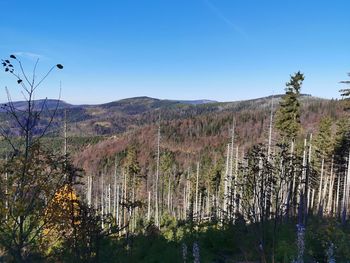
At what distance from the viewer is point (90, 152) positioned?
137125 millimetres

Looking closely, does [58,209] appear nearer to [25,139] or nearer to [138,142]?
[25,139]

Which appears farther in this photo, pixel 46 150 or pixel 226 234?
pixel 226 234

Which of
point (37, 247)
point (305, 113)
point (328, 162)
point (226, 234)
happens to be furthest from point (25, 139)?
point (305, 113)

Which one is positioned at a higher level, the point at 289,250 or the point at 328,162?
the point at 289,250

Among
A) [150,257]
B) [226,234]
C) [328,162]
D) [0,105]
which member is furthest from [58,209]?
[328,162]

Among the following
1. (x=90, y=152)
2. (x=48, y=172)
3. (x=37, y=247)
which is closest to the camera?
(x=48, y=172)

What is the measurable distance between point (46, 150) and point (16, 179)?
86 centimetres

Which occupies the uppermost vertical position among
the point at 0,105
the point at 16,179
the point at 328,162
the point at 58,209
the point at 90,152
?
the point at 0,105

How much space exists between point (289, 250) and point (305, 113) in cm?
14309

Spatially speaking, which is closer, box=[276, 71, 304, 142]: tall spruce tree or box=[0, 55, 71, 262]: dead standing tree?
box=[0, 55, 71, 262]: dead standing tree

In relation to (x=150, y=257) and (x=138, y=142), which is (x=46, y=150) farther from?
(x=138, y=142)

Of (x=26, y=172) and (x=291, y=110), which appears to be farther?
(x=291, y=110)

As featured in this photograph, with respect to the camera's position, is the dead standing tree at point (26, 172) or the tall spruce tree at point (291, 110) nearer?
the dead standing tree at point (26, 172)

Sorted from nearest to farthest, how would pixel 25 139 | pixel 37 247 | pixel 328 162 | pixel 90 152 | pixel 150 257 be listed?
pixel 25 139
pixel 37 247
pixel 150 257
pixel 328 162
pixel 90 152
